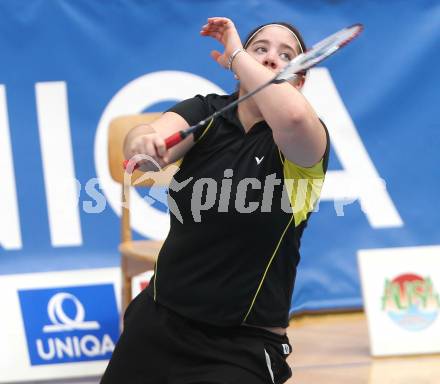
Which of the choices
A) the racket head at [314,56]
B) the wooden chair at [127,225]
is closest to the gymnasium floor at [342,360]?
the wooden chair at [127,225]

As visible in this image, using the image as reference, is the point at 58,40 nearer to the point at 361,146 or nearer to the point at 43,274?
the point at 43,274

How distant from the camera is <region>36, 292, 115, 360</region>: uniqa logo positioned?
417 centimetres

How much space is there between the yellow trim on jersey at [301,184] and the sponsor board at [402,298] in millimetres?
2265

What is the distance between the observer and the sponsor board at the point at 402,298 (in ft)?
14.6

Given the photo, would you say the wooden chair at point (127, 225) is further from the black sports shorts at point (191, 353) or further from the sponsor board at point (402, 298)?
the black sports shorts at point (191, 353)

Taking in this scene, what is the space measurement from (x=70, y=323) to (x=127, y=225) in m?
0.52

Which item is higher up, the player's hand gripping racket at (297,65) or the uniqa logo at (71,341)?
the player's hand gripping racket at (297,65)

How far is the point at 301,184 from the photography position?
228 cm

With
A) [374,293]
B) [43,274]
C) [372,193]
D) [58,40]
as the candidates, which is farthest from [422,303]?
[58,40]

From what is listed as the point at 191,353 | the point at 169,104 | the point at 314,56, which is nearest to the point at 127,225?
the point at 169,104

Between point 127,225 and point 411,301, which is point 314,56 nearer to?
point 127,225

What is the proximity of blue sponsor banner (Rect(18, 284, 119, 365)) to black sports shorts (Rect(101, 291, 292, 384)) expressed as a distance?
184 centimetres

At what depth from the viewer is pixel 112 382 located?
7.69 feet

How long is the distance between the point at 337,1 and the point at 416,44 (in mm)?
482
